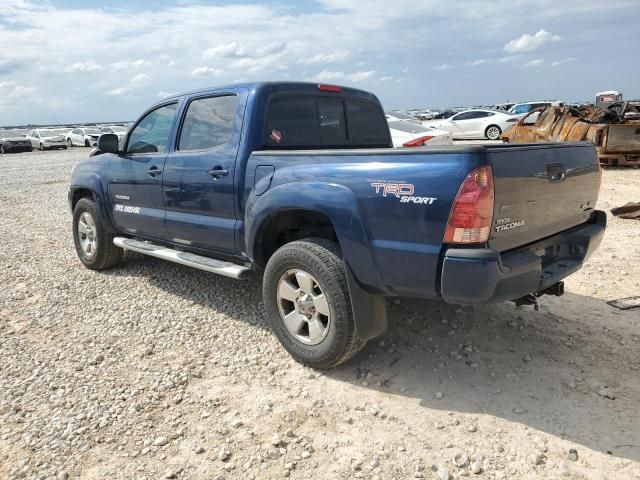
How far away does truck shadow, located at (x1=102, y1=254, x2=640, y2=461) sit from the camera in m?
2.90

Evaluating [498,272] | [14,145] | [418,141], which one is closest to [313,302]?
[498,272]

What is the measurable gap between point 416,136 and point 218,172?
7.48 metres

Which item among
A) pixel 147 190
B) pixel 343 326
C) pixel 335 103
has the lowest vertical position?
pixel 343 326

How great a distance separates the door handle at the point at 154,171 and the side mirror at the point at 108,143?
0.62m

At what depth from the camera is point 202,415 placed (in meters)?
3.05

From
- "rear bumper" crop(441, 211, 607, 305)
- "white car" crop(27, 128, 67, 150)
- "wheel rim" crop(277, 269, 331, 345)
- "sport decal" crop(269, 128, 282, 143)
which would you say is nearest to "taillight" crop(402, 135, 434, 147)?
"sport decal" crop(269, 128, 282, 143)

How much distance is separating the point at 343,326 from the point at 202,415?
3.27 feet

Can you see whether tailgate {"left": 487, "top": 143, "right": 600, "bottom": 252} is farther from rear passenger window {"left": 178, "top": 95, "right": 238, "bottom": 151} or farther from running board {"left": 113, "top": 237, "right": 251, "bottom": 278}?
rear passenger window {"left": 178, "top": 95, "right": 238, "bottom": 151}

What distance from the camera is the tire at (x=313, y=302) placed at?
3.21m

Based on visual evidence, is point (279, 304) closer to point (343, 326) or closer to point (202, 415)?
point (343, 326)

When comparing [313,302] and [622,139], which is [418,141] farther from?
[313,302]

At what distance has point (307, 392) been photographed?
327 cm

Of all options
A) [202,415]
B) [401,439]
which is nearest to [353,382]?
[401,439]

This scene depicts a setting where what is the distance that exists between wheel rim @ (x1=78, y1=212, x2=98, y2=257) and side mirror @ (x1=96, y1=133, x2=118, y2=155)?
1.06 m
